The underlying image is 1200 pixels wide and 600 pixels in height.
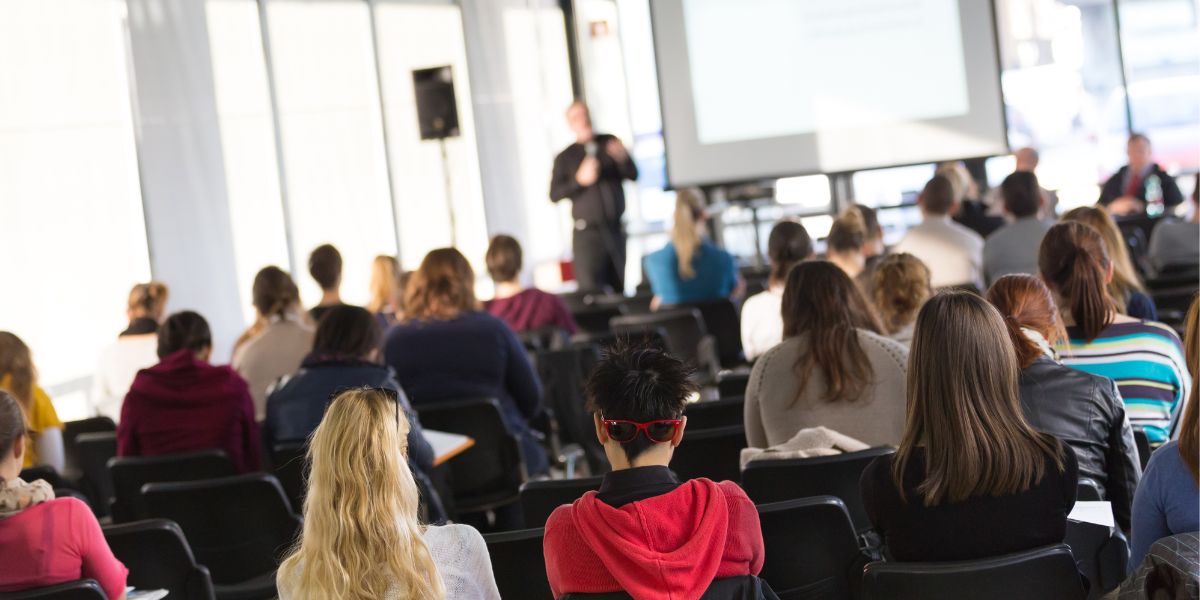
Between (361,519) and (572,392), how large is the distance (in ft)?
11.8

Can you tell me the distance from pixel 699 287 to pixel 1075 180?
6380 mm

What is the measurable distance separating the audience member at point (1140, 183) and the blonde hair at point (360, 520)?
8.43 metres

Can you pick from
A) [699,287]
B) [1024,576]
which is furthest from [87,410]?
[1024,576]

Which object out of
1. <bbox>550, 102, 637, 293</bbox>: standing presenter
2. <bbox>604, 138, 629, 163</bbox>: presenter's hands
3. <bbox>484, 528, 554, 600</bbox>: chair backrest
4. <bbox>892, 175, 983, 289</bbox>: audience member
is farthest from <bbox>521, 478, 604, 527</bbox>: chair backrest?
<bbox>604, 138, 629, 163</bbox>: presenter's hands

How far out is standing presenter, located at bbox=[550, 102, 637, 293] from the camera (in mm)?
9312

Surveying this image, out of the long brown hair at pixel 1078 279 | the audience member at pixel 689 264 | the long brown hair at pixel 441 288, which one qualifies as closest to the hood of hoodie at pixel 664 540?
the long brown hair at pixel 1078 279

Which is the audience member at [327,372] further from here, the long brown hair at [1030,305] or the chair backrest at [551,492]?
the long brown hair at [1030,305]

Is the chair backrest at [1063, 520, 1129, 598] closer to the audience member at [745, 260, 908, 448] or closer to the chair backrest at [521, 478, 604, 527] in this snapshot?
the audience member at [745, 260, 908, 448]

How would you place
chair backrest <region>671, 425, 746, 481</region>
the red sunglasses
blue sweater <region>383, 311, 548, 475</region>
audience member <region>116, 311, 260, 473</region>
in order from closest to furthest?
the red sunglasses, chair backrest <region>671, 425, 746, 481</region>, audience member <region>116, 311, 260, 473</region>, blue sweater <region>383, 311, 548, 475</region>

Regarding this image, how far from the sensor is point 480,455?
464 cm

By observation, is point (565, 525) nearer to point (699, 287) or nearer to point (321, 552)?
point (321, 552)

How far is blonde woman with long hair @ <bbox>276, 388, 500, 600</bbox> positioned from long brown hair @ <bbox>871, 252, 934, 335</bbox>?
7.93 feet

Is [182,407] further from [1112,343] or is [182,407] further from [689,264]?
[689,264]

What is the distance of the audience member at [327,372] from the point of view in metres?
4.11
